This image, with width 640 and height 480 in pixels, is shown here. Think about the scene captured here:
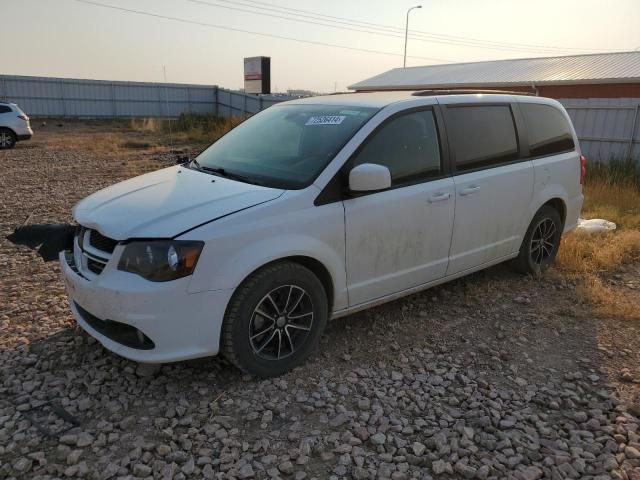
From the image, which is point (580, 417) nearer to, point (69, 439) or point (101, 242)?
point (69, 439)

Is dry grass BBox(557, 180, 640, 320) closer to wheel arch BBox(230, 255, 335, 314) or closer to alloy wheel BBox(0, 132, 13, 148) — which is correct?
wheel arch BBox(230, 255, 335, 314)

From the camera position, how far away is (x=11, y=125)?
53.1 feet

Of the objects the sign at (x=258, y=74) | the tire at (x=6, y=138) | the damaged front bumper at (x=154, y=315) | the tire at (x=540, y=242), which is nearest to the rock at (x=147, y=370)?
the damaged front bumper at (x=154, y=315)

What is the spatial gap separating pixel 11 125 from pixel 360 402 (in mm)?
16820

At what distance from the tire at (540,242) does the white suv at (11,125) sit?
16.2 m

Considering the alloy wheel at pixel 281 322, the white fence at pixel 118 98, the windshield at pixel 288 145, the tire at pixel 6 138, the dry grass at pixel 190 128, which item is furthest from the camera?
the white fence at pixel 118 98

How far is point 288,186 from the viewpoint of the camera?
343cm

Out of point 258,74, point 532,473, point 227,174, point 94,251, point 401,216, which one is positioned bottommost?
point 532,473

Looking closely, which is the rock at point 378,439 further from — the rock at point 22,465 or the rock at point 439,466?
the rock at point 22,465

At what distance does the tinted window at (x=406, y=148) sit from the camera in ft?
12.2

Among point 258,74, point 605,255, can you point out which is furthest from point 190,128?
point 605,255

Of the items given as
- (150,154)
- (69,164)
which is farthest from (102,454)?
(150,154)

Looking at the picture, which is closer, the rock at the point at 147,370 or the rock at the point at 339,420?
the rock at the point at 339,420

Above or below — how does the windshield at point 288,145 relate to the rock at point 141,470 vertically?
above
